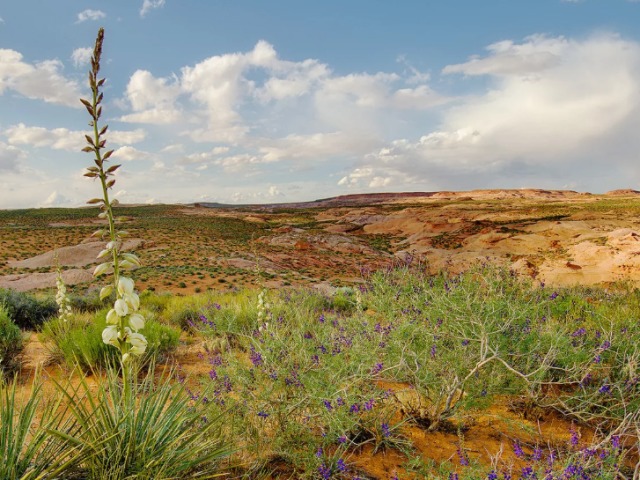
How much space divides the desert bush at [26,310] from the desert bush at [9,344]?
3095mm

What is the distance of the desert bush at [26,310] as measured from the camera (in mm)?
9117

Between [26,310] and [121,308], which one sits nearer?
[121,308]

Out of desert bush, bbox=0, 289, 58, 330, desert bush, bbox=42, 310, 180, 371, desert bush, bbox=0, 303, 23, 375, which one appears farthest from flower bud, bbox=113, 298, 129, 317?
desert bush, bbox=0, 289, 58, 330

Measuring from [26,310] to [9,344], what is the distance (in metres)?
4.13

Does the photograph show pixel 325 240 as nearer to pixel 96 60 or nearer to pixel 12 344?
pixel 12 344

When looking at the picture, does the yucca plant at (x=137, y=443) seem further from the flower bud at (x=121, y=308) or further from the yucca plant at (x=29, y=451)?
the flower bud at (x=121, y=308)

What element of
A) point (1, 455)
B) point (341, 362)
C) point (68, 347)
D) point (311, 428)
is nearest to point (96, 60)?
point (1, 455)

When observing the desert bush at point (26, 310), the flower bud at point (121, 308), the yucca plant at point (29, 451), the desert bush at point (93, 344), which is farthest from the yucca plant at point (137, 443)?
the desert bush at point (26, 310)

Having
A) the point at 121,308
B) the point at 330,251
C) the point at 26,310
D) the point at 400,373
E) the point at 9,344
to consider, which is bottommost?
the point at 330,251

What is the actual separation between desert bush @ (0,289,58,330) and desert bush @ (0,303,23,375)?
3095 millimetres

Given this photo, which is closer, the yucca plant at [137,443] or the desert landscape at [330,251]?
the yucca plant at [137,443]

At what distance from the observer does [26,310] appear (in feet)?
30.7

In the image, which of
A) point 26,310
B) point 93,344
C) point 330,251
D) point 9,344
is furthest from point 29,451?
point 330,251

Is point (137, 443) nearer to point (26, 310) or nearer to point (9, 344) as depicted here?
point (9, 344)
